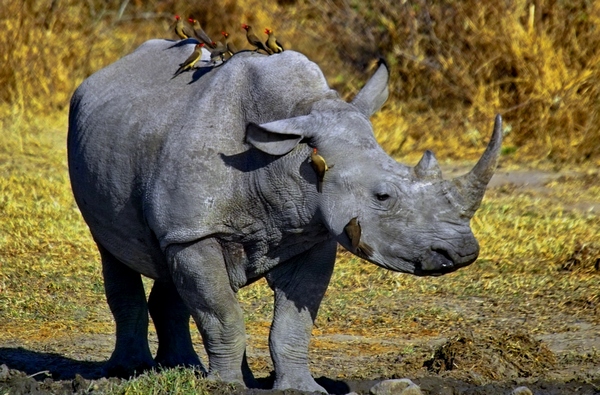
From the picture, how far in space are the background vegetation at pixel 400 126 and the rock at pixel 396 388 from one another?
1280 mm

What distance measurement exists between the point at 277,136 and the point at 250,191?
0.32 meters

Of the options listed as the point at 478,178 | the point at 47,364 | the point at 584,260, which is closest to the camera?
the point at 478,178

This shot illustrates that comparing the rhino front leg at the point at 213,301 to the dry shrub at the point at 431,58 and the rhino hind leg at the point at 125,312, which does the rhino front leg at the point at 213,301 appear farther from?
the dry shrub at the point at 431,58

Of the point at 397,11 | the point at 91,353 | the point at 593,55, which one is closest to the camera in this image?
the point at 91,353

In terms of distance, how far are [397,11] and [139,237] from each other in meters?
7.63

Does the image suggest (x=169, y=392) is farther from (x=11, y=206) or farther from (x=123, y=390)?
(x=11, y=206)

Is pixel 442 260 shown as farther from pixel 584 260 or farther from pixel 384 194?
pixel 584 260

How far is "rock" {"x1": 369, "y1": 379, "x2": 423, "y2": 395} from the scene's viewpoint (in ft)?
17.2

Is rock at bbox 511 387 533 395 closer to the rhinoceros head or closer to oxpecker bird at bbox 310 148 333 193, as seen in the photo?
the rhinoceros head

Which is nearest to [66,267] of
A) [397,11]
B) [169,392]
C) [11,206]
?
[11,206]

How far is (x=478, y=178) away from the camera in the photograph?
464 centimetres

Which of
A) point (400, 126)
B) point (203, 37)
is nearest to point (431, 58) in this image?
point (400, 126)

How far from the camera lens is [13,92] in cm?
1271

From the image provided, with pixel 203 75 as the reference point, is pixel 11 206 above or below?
below
